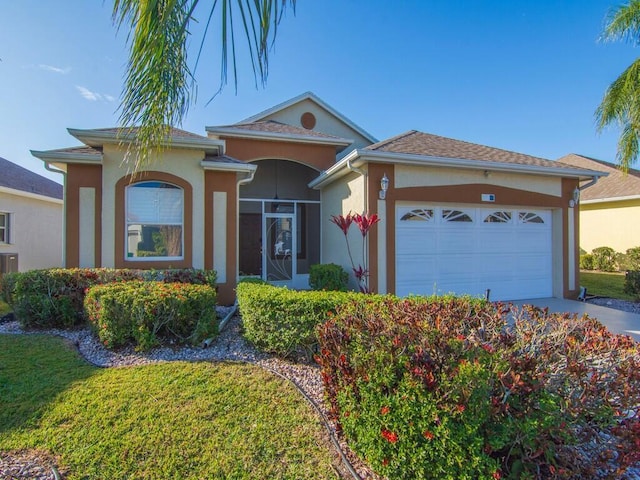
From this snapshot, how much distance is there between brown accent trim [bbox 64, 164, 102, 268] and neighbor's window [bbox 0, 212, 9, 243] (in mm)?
8887

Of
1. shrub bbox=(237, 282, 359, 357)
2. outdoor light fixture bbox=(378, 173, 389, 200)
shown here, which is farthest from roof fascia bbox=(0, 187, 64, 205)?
outdoor light fixture bbox=(378, 173, 389, 200)

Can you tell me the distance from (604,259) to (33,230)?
95.7 feet

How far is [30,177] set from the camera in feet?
57.5

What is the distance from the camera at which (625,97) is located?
37.1 ft

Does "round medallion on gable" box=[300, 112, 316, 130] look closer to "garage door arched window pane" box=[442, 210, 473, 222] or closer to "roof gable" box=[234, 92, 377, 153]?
"roof gable" box=[234, 92, 377, 153]

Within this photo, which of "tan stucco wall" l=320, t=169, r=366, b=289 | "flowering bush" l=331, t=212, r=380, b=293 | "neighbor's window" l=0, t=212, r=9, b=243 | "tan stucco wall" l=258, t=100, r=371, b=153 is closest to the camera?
"flowering bush" l=331, t=212, r=380, b=293

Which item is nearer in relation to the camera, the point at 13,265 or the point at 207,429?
the point at 207,429

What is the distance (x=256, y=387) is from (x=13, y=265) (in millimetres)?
14460

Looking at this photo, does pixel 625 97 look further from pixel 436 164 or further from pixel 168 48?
pixel 168 48

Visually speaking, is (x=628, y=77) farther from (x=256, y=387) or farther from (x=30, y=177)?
(x=30, y=177)

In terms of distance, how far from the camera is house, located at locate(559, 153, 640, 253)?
55.8 ft

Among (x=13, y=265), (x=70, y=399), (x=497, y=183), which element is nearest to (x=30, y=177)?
(x=13, y=265)

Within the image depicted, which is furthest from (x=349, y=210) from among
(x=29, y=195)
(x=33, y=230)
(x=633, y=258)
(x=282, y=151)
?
(x=33, y=230)

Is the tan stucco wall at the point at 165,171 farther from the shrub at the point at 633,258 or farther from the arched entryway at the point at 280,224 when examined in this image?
the shrub at the point at 633,258
